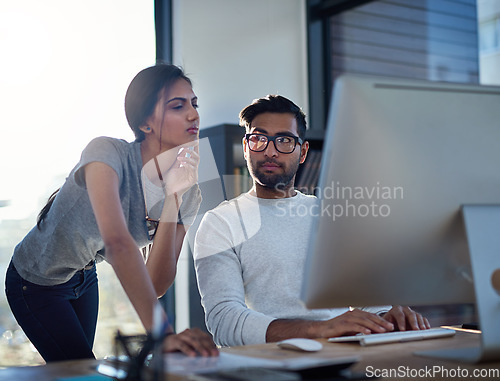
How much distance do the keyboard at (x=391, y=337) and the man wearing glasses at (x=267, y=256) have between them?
70 millimetres

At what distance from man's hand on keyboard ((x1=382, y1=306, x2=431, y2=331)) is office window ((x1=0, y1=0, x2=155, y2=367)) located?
1875 mm

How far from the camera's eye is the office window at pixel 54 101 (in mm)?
2809

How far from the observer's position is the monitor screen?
0.97m

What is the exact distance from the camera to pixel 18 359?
2773mm

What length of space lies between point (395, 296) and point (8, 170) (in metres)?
2.29

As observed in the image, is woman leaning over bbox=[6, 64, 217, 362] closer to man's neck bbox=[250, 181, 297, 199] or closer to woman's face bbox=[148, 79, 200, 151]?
woman's face bbox=[148, 79, 200, 151]

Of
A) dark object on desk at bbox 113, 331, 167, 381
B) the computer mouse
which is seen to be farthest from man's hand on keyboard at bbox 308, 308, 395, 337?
dark object on desk at bbox 113, 331, 167, 381

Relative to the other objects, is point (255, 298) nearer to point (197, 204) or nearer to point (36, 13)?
point (197, 204)


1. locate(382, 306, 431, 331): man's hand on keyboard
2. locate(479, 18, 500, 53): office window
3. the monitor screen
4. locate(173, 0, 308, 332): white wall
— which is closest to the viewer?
the monitor screen

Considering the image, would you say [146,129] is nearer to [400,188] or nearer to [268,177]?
[268,177]

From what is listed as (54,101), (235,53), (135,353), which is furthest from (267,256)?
(235,53)

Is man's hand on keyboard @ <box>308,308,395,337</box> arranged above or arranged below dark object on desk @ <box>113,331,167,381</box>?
below

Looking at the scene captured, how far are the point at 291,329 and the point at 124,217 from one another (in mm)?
535

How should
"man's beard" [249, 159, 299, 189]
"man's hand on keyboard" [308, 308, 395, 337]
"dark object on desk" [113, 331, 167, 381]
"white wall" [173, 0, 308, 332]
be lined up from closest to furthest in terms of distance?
1. "dark object on desk" [113, 331, 167, 381]
2. "man's hand on keyboard" [308, 308, 395, 337]
3. "man's beard" [249, 159, 299, 189]
4. "white wall" [173, 0, 308, 332]
